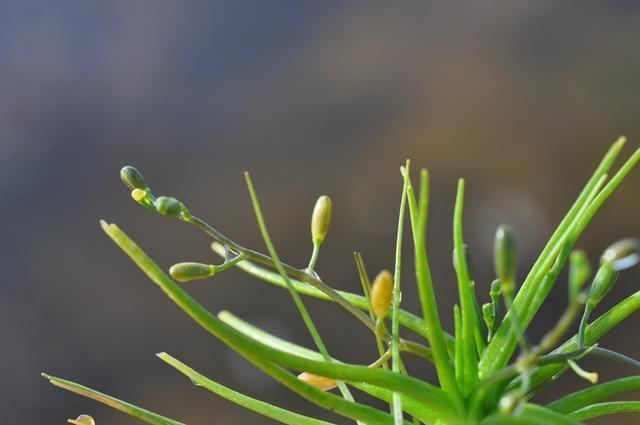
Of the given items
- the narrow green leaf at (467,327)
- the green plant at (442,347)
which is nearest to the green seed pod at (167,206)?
the green plant at (442,347)

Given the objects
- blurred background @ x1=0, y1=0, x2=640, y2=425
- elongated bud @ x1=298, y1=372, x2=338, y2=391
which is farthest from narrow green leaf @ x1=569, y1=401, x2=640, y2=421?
blurred background @ x1=0, y1=0, x2=640, y2=425

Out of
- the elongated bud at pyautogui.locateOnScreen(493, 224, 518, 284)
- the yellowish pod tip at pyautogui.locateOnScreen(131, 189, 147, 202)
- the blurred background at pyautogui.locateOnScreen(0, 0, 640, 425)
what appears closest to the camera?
the elongated bud at pyautogui.locateOnScreen(493, 224, 518, 284)

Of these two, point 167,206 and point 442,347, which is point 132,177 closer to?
point 167,206

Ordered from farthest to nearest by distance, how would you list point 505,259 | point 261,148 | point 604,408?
point 261,148 → point 604,408 → point 505,259

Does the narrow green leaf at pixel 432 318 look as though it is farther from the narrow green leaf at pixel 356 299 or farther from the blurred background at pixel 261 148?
the blurred background at pixel 261 148

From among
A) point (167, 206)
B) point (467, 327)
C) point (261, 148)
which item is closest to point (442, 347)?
point (467, 327)

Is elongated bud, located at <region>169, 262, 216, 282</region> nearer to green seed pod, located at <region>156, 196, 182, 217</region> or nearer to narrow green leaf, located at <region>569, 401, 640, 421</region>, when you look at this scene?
green seed pod, located at <region>156, 196, 182, 217</region>
